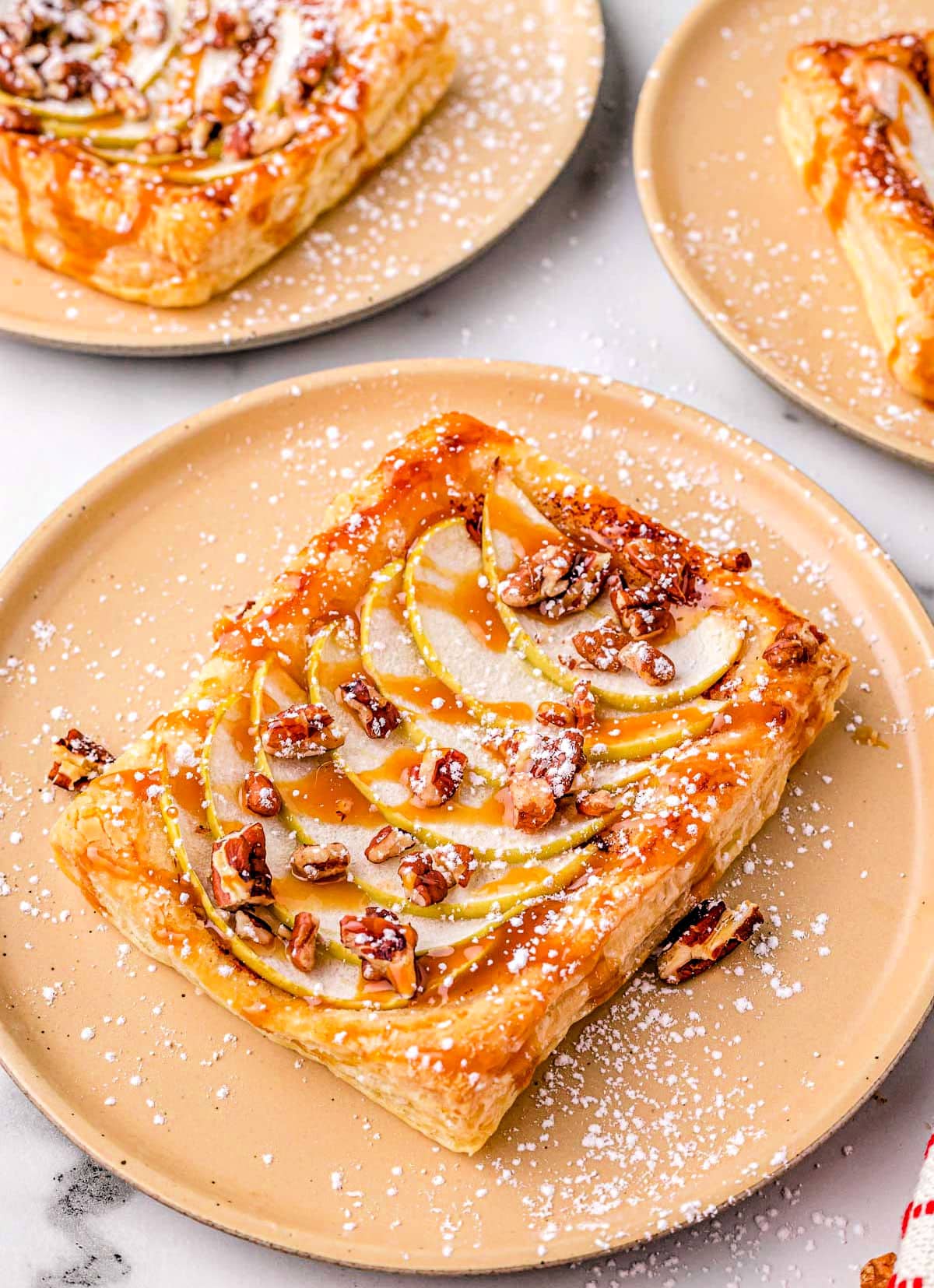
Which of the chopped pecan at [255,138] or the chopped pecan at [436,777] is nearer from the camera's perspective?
the chopped pecan at [436,777]

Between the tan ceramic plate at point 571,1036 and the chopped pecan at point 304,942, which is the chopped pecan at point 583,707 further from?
the chopped pecan at point 304,942

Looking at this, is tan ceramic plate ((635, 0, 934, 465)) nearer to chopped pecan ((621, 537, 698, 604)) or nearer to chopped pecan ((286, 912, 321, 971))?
chopped pecan ((621, 537, 698, 604))

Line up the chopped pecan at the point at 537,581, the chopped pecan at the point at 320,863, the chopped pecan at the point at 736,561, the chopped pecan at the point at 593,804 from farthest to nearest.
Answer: the chopped pecan at the point at 736,561, the chopped pecan at the point at 537,581, the chopped pecan at the point at 593,804, the chopped pecan at the point at 320,863

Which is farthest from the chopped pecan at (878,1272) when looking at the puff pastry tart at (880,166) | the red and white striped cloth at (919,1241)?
the puff pastry tart at (880,166)

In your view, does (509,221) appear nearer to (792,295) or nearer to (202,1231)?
(792,295)

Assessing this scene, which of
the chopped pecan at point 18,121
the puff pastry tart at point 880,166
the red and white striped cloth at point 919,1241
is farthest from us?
the chopped pecan at point 18,121

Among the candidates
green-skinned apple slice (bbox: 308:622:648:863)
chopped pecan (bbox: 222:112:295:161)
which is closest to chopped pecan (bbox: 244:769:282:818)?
green-skinned apple slice (bbox: 308:622:648:863)

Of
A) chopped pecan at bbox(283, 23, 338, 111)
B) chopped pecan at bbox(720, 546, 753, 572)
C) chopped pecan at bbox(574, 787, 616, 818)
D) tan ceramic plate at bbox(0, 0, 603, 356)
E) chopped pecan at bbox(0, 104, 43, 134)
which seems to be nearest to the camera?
chopped pecan at bbox(574, 787, 616, 818)

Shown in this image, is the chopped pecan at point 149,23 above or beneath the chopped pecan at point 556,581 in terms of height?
above
